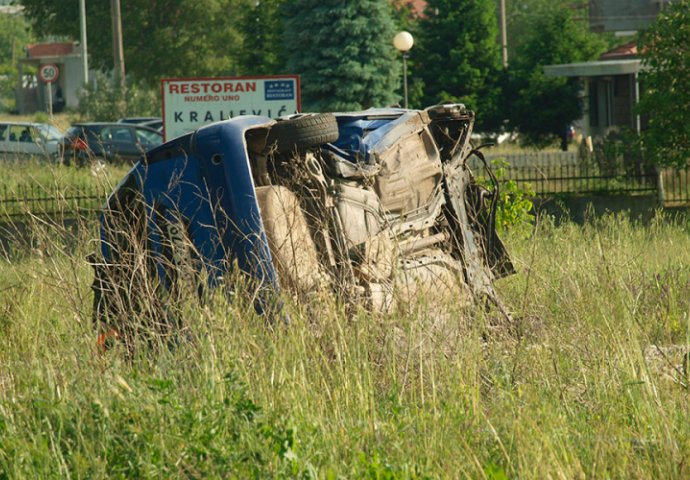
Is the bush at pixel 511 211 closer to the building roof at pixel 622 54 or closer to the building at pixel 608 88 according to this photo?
the building at pixel 608 88

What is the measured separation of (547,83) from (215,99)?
21829mm

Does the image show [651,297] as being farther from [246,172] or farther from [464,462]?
[464,462]

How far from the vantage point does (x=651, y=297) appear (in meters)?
7.92

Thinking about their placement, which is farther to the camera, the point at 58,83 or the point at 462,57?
the point at 58,83

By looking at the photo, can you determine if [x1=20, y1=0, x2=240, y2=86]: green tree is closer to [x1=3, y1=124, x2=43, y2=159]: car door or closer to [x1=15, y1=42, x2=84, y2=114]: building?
[x1=3, y1=124, x2=43, y2=159]: car door

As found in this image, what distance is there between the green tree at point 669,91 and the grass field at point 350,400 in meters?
12.3

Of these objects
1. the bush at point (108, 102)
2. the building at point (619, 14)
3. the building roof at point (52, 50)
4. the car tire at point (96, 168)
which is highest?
the building roof at point (52, 50)

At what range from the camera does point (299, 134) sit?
6758mm

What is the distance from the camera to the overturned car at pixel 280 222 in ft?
19.8

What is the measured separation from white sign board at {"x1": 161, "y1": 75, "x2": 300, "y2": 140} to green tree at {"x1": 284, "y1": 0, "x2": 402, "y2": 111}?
13842 mm

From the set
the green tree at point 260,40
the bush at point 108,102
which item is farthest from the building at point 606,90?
the bush at point 108,102

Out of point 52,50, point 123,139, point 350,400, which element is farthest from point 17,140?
point 52,50

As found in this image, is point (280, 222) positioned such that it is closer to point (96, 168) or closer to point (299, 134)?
point (299, 134)

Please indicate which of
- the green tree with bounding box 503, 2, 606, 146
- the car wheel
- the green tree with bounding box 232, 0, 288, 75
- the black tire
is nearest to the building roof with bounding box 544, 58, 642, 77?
the green tree with bounding box 503, 2, 606, 146
